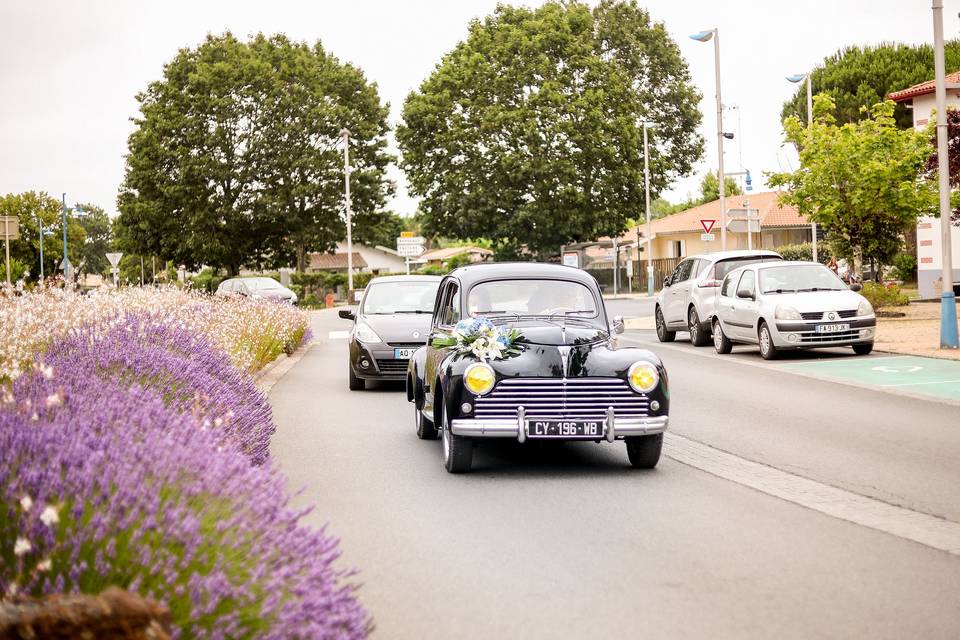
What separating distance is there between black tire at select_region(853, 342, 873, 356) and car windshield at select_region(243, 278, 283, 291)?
91.6 ft

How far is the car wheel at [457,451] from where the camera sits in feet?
30.6

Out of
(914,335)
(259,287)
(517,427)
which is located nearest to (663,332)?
(914,335)

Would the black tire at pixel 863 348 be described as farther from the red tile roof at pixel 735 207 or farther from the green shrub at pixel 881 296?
the red tile roof at pixel 735 207

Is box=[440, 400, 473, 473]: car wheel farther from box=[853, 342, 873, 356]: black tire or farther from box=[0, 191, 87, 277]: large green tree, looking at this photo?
box=[0, 191, 87, 277]: large green tree

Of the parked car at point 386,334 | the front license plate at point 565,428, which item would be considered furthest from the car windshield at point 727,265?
the front license plate at point 565,428

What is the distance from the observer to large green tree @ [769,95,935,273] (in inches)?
1174

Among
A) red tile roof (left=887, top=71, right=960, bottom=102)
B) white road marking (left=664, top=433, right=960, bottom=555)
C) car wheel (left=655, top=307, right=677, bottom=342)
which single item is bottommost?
white road marking (left=664, top=433, right=960, bottom=555)

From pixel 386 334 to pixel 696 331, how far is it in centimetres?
947

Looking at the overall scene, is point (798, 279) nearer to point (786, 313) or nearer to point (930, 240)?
point (786, 313)

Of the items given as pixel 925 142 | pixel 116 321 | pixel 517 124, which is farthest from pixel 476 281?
pixel 517 124

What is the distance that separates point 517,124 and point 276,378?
41.5 meters

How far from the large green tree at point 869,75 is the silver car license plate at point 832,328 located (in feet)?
132

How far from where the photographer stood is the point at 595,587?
19.2 feet

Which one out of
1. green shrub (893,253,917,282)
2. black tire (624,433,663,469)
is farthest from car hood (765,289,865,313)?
green shrub (893,253,917,282)
